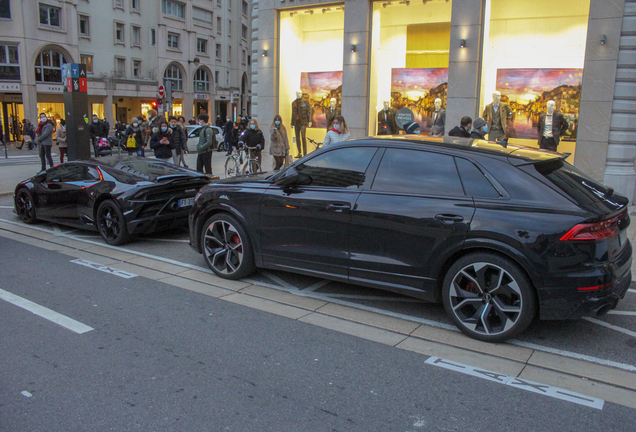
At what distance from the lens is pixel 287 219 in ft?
18.8

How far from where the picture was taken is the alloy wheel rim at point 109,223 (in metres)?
8.12

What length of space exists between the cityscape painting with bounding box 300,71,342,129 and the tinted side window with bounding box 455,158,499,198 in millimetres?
11777

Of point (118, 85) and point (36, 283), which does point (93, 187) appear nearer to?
point (36, 283)

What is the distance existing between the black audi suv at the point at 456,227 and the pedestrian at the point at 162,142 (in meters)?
8.56

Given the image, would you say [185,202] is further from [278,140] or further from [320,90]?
[320,90]

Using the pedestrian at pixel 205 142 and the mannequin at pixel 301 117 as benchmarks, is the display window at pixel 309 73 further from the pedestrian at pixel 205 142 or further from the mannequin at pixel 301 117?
the pedestrian at pixel 205 142

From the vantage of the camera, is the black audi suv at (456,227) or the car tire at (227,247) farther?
the car tire at (227,247)

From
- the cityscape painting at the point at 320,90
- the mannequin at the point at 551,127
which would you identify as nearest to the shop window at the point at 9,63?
the cityscape painting at the point at 320,90

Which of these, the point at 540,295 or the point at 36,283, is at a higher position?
the point at 540,295

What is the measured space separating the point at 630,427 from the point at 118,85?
5075 centimetres

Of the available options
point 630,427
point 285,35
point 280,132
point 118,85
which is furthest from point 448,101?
point 118,85

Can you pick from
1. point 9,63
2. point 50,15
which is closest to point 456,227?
point 9,63

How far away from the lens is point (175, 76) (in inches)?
2172

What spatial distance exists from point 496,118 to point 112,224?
936 centimetres
